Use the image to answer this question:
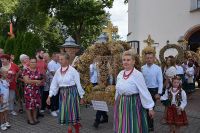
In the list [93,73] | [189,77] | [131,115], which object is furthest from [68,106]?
[189,77]

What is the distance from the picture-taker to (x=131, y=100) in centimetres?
598

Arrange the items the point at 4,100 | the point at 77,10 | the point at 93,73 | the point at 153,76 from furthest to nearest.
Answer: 1. the point at 77,10
2. the point at 93,73
3. the point at 4,100
4. the point at 153,76

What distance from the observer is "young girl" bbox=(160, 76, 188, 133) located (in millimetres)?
7742

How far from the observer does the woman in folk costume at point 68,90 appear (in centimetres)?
738

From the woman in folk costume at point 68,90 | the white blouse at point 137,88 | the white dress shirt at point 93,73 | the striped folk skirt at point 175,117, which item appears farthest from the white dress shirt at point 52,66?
the white blouse at point 137,88

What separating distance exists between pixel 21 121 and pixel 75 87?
102 inches

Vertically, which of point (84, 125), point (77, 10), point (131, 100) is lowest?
point (84, 125)

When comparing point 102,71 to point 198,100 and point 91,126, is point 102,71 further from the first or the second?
point 198,100

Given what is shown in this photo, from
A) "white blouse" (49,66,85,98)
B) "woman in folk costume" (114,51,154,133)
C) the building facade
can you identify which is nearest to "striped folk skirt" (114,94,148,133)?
"woman in folk costume" (114,51,154,133)

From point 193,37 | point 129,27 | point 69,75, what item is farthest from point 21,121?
point 129,27

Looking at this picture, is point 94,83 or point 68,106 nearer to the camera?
point 68,106

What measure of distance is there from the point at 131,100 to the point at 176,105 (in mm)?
2118

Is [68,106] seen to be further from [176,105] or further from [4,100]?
[176,105]

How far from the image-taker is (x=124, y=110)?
6.04m
